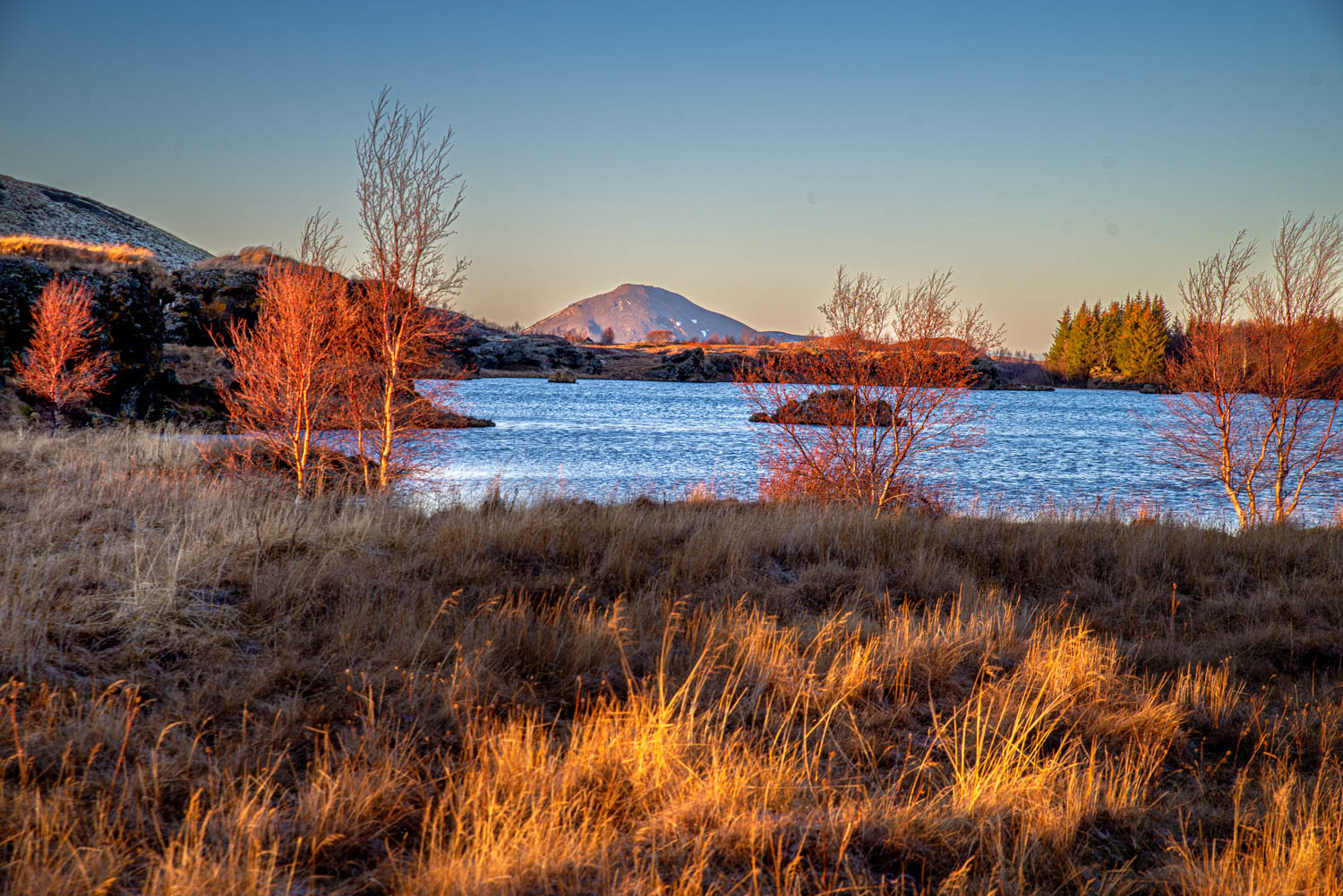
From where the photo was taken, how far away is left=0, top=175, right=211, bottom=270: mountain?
220 ft

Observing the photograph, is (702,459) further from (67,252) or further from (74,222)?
(74,222)

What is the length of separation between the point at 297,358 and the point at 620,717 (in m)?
13.3

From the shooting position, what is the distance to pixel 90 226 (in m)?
74.2

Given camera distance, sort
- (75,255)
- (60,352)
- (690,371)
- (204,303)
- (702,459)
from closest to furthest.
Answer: (60,352) < (702,459) < (75,255) < (204,303) < (690,371)

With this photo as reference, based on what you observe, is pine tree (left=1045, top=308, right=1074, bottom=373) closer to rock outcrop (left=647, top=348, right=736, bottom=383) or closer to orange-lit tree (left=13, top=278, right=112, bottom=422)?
rock outcrop (left=647, top=348, right=736, bottom=383)

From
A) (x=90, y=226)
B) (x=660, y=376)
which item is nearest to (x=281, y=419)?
(x=90, y=226)

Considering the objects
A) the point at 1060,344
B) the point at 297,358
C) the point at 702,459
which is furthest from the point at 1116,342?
the point at 297,358

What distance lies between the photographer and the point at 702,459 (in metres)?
30.3

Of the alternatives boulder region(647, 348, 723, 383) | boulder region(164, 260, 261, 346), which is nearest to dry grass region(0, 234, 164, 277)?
boulder region(164, 260, 261, 346)

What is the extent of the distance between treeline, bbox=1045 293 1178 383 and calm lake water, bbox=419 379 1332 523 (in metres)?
50.3

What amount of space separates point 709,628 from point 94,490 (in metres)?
8.66

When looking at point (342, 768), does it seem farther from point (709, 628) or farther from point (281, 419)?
point (281, 419)

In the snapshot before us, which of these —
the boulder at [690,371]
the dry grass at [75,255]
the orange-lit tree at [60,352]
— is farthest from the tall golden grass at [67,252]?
the boulder at [690,371]

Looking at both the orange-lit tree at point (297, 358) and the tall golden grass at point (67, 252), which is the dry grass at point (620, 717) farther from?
the tall golden grass at point (67, 252)
